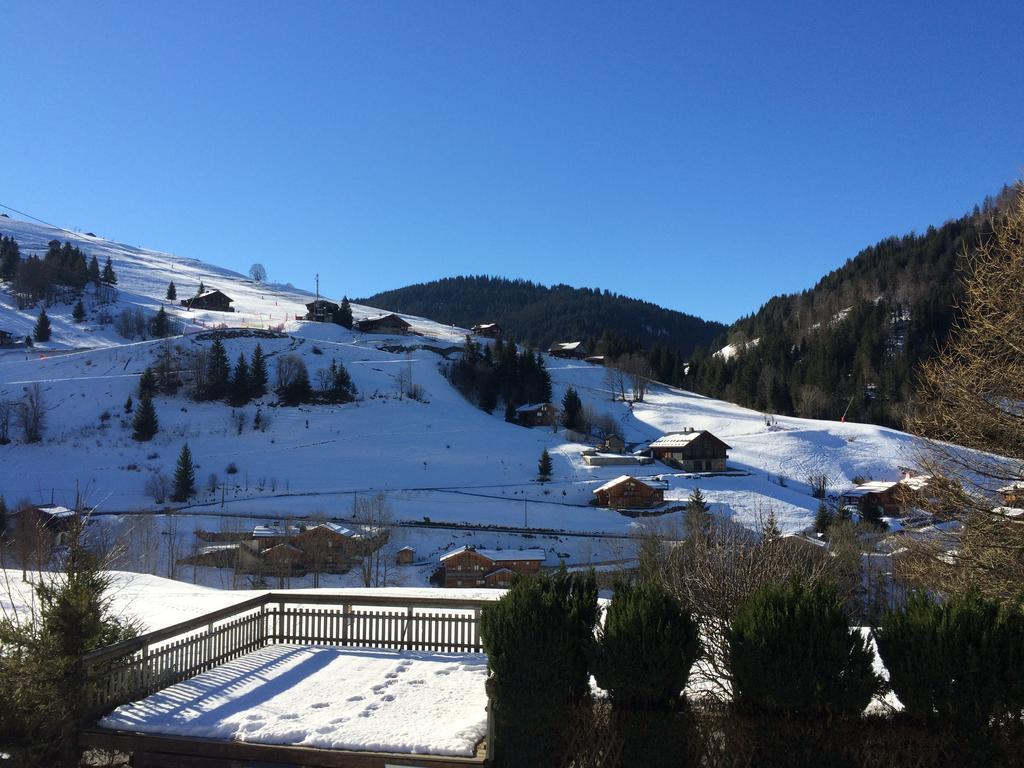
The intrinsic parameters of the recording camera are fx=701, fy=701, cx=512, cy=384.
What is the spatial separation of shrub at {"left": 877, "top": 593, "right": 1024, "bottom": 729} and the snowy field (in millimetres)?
4551

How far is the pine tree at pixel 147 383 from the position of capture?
6638cm

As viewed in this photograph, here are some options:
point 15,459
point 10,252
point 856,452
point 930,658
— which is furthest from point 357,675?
point 10,252

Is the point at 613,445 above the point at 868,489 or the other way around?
above

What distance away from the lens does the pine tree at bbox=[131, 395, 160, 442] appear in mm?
59125

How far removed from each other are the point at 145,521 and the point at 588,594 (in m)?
38.8

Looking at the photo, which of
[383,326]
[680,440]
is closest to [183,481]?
[680,440]

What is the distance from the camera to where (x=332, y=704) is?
9.22 m

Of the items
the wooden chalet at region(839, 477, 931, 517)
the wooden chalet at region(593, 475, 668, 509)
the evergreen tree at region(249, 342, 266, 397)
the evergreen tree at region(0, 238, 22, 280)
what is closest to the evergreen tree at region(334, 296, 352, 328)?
the evergreen tree at region(249, 342, 266, 397)

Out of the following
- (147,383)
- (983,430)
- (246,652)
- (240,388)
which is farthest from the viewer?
(240,388)

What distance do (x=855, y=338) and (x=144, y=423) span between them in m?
109

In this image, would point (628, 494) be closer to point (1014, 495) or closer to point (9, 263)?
point (1014, 495)

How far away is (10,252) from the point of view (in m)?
118

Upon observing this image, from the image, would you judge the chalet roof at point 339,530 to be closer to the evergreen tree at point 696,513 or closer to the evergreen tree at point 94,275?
the evergreen tree at point 696,513

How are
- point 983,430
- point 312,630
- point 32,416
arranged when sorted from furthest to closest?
point 32,416
point 312,630
point 983,430
